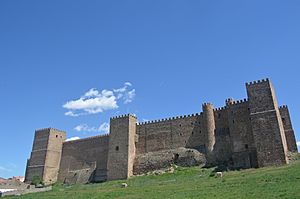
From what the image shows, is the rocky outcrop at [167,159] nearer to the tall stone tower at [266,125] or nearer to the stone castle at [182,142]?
the stone castle at [182,142]

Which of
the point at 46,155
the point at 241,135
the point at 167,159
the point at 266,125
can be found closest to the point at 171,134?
the point at 167,159

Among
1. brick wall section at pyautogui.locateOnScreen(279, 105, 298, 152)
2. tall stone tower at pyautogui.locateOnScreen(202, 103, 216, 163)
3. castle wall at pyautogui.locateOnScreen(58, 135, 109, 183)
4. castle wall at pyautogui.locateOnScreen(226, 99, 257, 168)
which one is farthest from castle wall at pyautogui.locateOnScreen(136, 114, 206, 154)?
brick wall section at pyautogui.locateOnScreen(279, 105, 298, 152)

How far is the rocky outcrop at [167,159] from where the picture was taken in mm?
33781

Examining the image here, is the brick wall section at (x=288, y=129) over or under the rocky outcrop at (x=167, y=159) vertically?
over

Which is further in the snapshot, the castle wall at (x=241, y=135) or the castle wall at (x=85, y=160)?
the castle wall at (x=85, y=160)

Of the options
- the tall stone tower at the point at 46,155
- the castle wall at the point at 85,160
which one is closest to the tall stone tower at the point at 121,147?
the castle wall at the point at 85,160

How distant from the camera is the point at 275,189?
51.6 ft

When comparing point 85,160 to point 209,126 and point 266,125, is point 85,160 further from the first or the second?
point 266,125

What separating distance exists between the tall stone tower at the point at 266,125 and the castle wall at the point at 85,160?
19602mm

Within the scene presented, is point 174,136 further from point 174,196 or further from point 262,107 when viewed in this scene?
point 174,196

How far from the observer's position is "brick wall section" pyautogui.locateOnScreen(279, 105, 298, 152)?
100 ft

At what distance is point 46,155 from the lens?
149ft

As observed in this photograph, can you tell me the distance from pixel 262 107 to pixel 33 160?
33.1 m

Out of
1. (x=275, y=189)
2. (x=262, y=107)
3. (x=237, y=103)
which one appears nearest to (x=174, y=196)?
(x=275, y=189)
